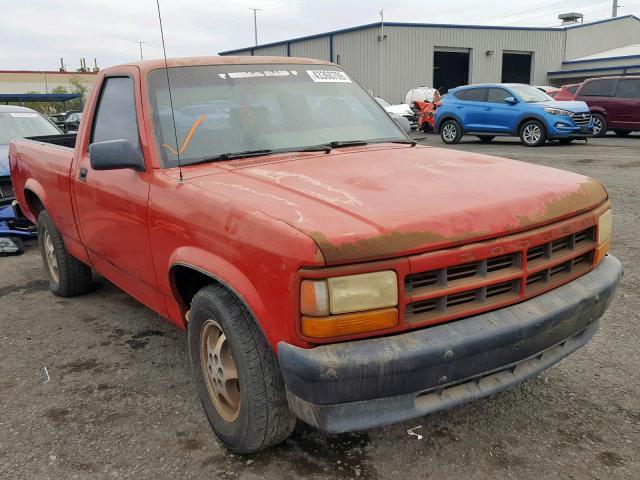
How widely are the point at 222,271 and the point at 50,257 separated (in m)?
3.27

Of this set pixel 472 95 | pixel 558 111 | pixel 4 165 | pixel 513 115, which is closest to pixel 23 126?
pixel 4 165

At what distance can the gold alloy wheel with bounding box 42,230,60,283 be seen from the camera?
4891 mm

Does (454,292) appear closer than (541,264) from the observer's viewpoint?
Yes

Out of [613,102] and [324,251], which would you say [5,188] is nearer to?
[324,251]

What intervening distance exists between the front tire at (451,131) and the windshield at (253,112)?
45.9 feet

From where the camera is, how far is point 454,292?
2.16 metres

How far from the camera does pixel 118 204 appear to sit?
3285mm

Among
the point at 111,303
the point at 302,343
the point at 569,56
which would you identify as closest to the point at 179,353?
the point at 111,303

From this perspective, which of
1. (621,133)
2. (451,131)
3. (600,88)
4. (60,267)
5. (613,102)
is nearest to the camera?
(60,267)

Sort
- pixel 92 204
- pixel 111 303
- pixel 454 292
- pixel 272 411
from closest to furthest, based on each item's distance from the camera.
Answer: pixel 454 292, pixel 272 411, pixel 92 204, pixel 111 303

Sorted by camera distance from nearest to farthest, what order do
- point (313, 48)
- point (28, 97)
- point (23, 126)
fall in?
point (23, 126)
point (28, 97)
point (313, 48)

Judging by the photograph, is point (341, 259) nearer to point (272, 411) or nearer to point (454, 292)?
point (454, 292)

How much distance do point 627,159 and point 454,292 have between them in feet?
37.9

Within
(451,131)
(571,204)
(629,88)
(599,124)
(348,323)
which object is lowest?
(451,131)
